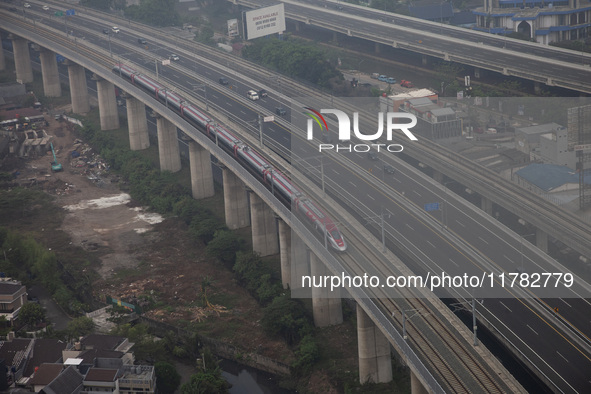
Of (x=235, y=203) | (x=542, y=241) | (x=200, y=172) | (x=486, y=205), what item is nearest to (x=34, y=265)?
(x=235, y=203)

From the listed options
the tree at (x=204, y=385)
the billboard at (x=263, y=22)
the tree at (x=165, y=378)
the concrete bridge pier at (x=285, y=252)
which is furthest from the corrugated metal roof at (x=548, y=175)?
the billboard at (x=263, y=22)

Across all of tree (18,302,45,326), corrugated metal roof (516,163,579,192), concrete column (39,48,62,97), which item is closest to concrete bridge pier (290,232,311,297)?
tree (18,302,45,326)

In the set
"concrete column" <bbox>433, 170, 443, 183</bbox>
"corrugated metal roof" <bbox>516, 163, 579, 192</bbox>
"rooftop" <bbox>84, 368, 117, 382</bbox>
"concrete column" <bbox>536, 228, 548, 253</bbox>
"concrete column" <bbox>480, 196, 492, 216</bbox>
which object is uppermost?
"corrugated metal roof" <bbox>516, 163, 579, 192</bbox>

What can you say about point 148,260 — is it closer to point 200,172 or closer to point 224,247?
point 224,247

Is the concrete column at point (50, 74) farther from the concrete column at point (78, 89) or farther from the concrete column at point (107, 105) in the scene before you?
the concrete column at point (107, 105)

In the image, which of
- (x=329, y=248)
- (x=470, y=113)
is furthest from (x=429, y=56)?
(x=329, y=248)

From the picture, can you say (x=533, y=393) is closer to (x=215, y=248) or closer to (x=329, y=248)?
(x=329, y=248)

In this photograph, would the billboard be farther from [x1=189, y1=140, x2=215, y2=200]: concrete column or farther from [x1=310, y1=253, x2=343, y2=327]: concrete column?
[x1=310, y1=253, x2=343, y2=327]: concrete column
